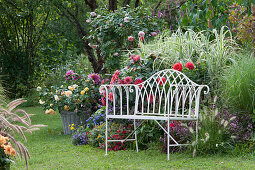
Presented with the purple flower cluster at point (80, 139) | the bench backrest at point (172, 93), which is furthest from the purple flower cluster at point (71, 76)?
the bench backrest at point (172, 93)

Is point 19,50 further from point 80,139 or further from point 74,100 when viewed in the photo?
point 80,139

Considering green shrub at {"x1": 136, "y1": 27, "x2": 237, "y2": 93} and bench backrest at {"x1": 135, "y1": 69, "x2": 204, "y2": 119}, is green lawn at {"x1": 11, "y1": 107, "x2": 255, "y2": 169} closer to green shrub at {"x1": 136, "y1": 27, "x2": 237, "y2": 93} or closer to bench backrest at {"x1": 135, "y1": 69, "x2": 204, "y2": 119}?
bench backrest at {"x1": 135, "y1": 69, "x2": 204, "y2": 119}

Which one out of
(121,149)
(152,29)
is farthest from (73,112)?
(152,29)

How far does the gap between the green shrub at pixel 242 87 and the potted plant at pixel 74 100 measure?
239 centimetres

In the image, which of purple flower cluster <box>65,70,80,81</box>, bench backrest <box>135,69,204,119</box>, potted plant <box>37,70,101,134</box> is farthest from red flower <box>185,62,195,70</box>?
purple flower cluster <box>65,70,80,81</box>

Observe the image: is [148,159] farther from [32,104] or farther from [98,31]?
[32,104]

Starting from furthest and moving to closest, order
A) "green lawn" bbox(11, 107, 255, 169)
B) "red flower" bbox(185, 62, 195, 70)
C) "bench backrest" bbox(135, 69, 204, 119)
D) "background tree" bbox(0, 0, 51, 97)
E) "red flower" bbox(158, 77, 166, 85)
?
"background tree" bbox(0, 0, 51, 97)
"red flower" bbox(185, 62, 195, 70)
"red flower" bbox(158, 77, 166, 85)
"bench backrest" bbox(135, 69, 204, 119)
"green lawn" bbox(11, 107, 255, 169)

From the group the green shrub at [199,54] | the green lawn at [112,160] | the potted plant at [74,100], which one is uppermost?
the green shrub at [199,54]

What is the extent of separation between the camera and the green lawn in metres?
3.54

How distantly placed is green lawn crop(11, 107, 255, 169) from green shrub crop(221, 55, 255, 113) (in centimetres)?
68

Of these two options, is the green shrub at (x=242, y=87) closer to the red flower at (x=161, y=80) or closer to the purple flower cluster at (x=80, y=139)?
the red flower at (x=161, y=80)

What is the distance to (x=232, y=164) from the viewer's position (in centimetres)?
345

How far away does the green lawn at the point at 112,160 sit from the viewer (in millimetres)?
3543

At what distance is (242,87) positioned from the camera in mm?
4031
